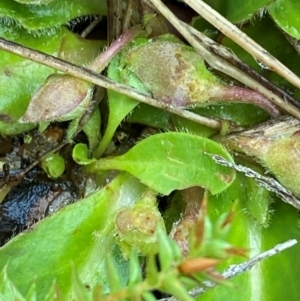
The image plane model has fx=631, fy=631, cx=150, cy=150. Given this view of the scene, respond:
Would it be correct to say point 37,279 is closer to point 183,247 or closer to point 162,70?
point 183,247

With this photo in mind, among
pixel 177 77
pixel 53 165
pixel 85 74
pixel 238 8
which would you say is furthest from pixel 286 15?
pixel 53 165

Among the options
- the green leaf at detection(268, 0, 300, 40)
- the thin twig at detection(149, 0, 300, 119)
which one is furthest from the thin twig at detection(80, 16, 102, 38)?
the green leaf at detection(268, 0, 300, 40)

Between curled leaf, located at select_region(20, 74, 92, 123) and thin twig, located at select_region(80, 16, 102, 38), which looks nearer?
curled leaf, located at select_region(20, 74, 92, 123)

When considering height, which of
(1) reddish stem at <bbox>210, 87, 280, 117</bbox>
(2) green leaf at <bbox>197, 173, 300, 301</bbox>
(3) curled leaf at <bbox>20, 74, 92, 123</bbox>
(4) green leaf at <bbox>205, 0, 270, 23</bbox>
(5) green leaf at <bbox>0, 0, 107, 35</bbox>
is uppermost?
(5) green leaf at <bbox>0, 0, 107, 35</bbox>

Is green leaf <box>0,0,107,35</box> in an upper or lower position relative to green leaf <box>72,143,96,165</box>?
upper

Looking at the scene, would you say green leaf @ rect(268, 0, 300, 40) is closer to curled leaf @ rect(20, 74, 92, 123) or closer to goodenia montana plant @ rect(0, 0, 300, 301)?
goodenia montana plant @ rect(0, 0, 300, 301)

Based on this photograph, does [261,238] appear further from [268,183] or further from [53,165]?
[53,165]

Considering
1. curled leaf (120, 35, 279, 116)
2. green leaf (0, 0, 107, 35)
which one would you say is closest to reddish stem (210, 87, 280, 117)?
curled leaf (120, 35, 279, 116)
